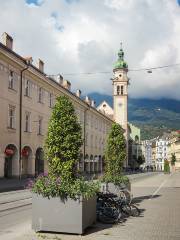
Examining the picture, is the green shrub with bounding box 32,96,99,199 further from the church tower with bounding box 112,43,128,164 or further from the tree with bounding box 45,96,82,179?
the church tower with bounding box 112,43,128,164

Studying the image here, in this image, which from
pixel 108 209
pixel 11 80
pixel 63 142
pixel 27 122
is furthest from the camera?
pixel 27 122

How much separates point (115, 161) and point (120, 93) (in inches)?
3630

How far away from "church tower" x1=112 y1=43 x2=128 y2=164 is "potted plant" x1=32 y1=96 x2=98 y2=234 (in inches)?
3872

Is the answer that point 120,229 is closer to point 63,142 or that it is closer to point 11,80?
point 63,142

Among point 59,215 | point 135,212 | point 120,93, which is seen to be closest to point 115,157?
point 135,212

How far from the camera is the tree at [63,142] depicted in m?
11.7

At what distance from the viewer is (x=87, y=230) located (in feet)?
36.1

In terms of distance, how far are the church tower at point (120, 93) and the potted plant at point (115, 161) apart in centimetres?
9001

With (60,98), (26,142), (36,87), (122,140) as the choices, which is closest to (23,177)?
(26,142)

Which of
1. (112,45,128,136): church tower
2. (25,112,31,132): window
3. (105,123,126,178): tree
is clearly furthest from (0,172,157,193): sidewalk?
(112,45,128,136): church tower

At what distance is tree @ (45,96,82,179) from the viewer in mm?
11680

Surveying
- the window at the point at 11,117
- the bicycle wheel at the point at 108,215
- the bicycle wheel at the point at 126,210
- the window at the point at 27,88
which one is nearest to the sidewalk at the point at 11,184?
the window at the point at 11,117

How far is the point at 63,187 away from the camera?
10.7 metres

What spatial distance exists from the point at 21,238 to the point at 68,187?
1.67 m
